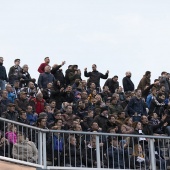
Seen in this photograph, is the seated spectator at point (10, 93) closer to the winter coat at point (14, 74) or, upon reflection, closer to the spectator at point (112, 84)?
the winter coat at point (14, 74)

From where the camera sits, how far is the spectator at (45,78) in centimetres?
3190

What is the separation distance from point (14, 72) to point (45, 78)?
1.17 meters

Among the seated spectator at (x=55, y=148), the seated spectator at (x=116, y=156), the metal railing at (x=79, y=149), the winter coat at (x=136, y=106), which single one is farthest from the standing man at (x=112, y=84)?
the seated spectator at (x=55, y=148)

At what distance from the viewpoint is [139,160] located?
82.7 ft

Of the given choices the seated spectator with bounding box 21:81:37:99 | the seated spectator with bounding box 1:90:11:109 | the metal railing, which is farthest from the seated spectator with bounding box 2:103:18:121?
the seated spectator with bounding box 21:81:37:99

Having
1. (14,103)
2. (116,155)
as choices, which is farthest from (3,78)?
(116,155)

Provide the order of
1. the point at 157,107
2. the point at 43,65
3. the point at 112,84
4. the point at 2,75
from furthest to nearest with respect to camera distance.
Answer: the point at 112,84, the point at 43,65, the point at 157,107, the point at 2,75

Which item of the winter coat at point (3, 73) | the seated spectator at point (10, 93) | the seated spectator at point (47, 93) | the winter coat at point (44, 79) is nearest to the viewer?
the seated spectator at point (10, 93)

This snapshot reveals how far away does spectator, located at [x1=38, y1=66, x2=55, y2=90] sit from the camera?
31.9m

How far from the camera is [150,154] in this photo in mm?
25328

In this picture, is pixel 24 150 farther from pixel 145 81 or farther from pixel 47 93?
pixel 145 81

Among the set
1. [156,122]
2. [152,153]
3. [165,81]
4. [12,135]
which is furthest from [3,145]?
[165,81]

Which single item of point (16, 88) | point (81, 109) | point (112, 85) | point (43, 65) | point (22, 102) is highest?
point (43, 65)

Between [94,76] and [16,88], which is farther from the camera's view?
[94,76]
